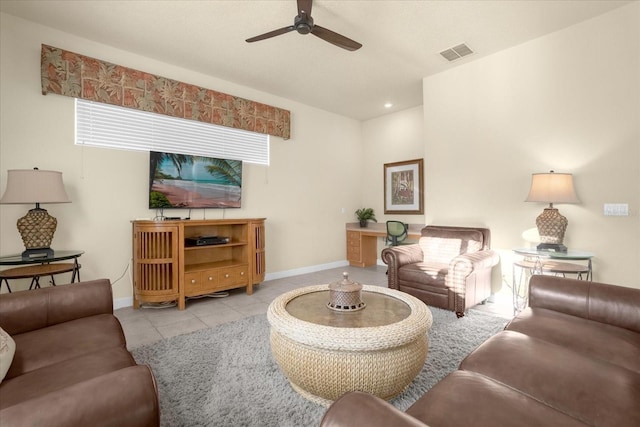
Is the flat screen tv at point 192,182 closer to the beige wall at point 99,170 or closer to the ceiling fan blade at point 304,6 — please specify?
the beige wall at point 99,170

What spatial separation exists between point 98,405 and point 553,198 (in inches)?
141

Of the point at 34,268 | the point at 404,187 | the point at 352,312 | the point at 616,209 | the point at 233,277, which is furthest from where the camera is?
the point at 404,187

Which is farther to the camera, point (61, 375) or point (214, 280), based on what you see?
point (214, 280)

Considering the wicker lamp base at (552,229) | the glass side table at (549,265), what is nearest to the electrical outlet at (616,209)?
the wicker lamp base at (552,229)

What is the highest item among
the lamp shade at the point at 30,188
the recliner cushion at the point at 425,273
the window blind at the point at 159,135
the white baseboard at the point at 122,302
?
the window blind at the point at 159,135

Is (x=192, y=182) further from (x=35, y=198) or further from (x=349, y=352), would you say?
(x=349, y=352)

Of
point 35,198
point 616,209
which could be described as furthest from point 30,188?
point 616,209

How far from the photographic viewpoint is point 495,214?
3.68m

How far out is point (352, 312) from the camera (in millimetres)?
1893

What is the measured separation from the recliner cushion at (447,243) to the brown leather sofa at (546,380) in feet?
5.81

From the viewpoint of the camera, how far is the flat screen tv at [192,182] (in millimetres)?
3617

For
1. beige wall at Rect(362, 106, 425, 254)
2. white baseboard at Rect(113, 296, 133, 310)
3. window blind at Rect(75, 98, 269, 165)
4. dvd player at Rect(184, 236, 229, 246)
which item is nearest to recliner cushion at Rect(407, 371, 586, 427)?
dvd player at Rect(184, 236, 229, 246)

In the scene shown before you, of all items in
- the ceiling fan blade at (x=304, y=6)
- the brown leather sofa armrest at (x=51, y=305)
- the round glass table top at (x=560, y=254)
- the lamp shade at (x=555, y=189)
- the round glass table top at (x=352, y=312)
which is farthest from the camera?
the lamp shade at (x=555, y=189)

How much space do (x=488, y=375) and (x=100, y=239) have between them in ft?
12.5
